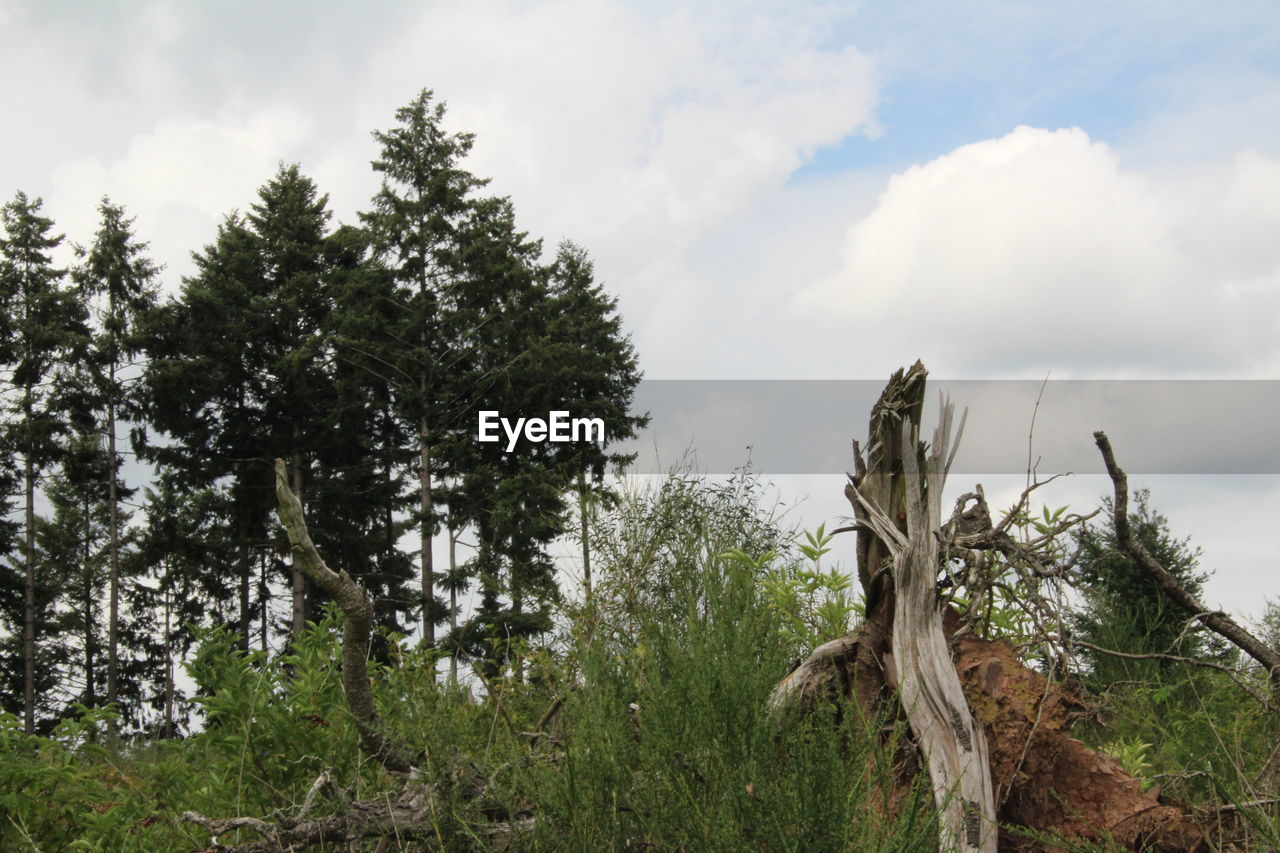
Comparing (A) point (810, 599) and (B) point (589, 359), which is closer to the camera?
(A) point (810, 599)

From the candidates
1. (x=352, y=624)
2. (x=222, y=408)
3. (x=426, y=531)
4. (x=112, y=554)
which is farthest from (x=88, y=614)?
(x=352, y=624)

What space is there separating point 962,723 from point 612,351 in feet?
84.2

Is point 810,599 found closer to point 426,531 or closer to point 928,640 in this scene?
point 928,640

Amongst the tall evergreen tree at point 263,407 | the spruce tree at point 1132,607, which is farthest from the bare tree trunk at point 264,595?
the spruce tree at point 1132,607

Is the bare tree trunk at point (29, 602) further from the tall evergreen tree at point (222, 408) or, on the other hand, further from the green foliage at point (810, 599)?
the green foliage at point (810, 599)

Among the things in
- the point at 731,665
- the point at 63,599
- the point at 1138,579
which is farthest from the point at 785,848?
the point at 63,599

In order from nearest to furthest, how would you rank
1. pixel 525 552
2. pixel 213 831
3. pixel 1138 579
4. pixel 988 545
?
pixel 213 831, pixel 988 545, pixel 1138 579, pixel 525 552

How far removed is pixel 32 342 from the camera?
79.8ft

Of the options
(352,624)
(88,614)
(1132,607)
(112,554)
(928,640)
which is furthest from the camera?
(88,614)

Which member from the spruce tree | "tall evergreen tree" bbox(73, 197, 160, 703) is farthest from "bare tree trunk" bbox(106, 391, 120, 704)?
the spruce tree

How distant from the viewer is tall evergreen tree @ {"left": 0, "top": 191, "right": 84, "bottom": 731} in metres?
23.9

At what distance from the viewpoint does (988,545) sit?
460cm

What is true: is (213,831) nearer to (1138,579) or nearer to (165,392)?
(1138,579)

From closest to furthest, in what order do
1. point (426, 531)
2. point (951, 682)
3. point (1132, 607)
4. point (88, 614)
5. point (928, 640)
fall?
1. point (951, 682)
2. point (928, 640)
3. point (1132, 607)
4. point (426, 531)
5. point (88, 614)
